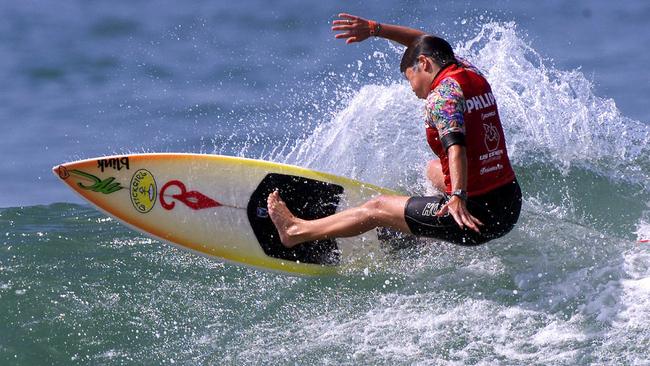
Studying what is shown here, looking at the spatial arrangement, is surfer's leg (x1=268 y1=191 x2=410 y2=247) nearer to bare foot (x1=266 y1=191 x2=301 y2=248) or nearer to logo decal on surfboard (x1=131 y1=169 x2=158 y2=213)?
bare foot (x1=266 y1=191 x2=301 y2=248)

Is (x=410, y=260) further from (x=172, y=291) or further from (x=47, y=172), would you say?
(x=47, y=172)

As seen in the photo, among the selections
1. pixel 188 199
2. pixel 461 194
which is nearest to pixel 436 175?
pixel 461 194

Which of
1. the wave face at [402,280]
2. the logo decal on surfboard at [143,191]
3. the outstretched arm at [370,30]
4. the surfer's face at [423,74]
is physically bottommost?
the wave face at [402,280]

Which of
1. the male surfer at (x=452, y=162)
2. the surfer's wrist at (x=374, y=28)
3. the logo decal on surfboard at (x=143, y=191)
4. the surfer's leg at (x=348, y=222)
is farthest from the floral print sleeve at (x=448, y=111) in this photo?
the logo decal on surfboard at (x=143, y=191)

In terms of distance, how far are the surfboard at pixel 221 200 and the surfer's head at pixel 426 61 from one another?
1.11 meters

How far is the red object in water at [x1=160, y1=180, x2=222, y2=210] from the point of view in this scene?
272 inches

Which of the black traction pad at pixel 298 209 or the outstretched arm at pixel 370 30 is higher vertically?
the outstretched arm at pixel 370 30

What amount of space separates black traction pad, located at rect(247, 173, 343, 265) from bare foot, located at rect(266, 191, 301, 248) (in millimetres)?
103

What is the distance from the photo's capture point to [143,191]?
6984mm

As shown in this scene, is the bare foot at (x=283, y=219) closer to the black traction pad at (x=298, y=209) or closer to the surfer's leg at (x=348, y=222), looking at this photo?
the surfer's leg at (x=348, y=222)

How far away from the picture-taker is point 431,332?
5.43m

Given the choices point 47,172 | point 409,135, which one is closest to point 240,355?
point 409,135

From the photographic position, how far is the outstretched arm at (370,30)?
22.1 feet

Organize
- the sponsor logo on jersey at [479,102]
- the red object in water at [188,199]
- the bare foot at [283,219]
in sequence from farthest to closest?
the red object in water at [188,199] → the bare foot at [283,219] → the sponsor logo on jersey at [479,102]
